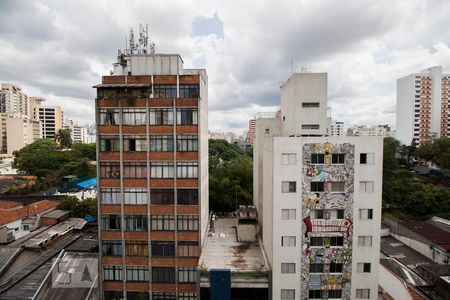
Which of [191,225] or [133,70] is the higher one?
[133,70]

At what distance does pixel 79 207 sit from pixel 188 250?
29.3 m

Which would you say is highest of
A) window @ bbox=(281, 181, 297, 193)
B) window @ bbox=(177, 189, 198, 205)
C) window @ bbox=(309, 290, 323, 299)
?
window @ bbox=(281, 181, 297, 193)

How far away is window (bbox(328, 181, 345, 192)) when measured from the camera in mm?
22719

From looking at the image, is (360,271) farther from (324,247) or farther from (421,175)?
(421,175)

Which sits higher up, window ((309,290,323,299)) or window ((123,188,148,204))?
window ((123,188,148,204))

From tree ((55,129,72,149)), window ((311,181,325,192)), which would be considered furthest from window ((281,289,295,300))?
tree ((55,129,72,149))

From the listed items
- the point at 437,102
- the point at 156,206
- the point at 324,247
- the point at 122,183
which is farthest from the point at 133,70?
the point at 437,102

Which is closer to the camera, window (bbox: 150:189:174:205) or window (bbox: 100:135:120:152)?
window (bbox: 100:135:120:152)

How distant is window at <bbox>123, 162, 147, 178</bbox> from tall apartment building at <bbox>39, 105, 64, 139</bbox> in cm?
13759

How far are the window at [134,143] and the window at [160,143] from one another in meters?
0.80

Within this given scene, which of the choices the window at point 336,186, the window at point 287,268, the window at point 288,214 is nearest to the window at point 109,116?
the window at point 288,214

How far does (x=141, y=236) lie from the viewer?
2597cm

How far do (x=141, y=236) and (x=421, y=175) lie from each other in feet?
235

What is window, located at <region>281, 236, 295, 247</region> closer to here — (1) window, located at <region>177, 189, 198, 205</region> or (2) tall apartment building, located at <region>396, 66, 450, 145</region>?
(1) window, located at <region>177, 189, 198, 205</region>
